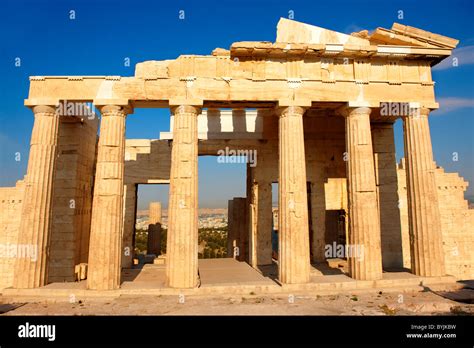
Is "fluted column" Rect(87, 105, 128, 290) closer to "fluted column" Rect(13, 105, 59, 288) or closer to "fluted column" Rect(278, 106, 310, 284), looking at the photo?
"fluted column" Rect(13, 105, 59, 288)

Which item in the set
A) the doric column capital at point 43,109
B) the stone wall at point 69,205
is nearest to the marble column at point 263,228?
the stone wall at point 69,205

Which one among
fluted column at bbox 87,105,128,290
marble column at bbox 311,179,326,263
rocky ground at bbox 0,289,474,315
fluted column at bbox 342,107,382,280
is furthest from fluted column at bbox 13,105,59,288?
marble column at bbox 311,179,326,263

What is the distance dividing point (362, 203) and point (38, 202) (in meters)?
12.6

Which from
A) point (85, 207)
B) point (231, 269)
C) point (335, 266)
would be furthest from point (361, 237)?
point (85, 207)

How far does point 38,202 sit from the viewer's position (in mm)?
12664

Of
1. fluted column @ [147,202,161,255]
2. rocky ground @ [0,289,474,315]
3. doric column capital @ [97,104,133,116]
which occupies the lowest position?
rocky ground @ [0,289,474,315]

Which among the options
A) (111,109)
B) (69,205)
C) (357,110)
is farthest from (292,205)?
(69,205)

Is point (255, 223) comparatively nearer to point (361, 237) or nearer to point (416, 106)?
point (361, 237)

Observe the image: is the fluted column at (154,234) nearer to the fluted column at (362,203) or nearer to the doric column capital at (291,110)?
the doric column capital at (291,110)

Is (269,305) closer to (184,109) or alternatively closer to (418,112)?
(184,109)

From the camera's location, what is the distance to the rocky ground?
940cm

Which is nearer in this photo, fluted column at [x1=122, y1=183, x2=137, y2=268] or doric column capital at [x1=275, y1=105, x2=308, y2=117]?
doric column capital at [x1=275, y1=105, x2=308, y2=117]

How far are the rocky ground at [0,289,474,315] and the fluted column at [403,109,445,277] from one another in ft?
6.17

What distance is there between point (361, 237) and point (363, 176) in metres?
2.41
